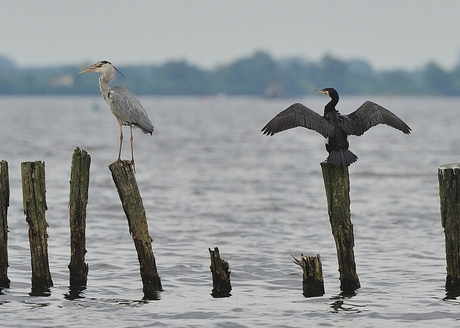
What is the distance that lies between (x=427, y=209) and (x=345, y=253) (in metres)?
9.61

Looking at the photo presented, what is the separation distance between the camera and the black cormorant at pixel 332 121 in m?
10.5

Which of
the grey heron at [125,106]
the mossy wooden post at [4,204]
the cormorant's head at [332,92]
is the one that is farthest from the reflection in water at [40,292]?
the cormorant's head at [332,92]

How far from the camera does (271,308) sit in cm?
1073

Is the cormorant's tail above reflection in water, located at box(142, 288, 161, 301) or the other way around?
above

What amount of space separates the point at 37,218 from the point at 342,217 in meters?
3.57

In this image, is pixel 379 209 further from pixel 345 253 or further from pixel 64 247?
pixel 345 253

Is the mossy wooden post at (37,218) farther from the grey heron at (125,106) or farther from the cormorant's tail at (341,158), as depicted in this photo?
the cormorant's tail at (341,158)

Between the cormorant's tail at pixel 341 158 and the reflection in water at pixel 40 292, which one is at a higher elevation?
the cormorant's tail at pixel 341 158

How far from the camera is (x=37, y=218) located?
1070cm

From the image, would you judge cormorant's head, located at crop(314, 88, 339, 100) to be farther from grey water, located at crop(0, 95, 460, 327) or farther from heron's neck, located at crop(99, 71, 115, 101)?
heron's neck, located at crop(99, 71, 115, 101)

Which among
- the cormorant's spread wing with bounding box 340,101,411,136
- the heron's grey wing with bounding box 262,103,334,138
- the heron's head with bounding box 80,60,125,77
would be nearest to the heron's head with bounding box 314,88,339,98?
the cormorant's spread wing with bounding box 340,101,411,136

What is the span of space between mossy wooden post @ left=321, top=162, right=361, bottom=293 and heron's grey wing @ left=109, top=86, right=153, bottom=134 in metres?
2.58

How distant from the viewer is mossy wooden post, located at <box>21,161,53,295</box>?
34.4 feet

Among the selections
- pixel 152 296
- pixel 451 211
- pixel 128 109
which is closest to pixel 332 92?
pixel 451 211
